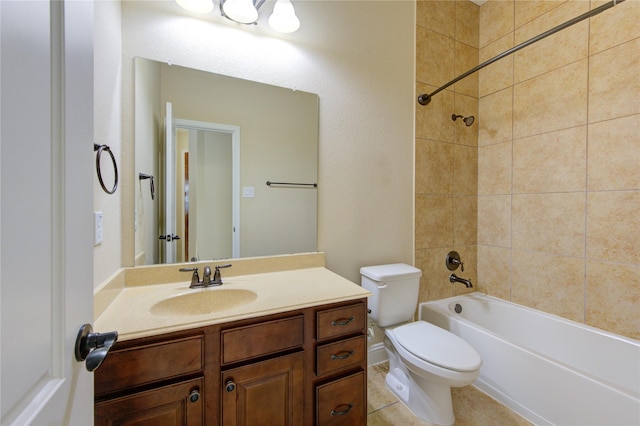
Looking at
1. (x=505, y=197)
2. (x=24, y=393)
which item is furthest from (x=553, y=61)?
(x=24, y=393)

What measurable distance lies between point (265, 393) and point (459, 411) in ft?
4.18

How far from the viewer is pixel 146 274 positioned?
127 cm

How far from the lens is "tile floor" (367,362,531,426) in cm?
145

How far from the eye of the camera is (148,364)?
2.74 ft

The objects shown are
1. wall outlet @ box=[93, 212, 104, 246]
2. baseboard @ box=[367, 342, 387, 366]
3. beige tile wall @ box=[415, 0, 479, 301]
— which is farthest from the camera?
beige tile wall @ box=[415, 0, 479, 301]

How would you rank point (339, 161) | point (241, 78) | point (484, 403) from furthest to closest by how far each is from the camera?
point (339, 161), point (484, 403), point (241, 78)

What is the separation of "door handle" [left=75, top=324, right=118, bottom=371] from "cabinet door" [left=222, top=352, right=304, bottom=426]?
0.50 m

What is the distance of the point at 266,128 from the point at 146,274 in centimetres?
101

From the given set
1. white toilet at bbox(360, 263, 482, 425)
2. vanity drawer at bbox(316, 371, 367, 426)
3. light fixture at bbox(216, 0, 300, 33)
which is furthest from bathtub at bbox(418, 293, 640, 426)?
light fixture at bbox(216, 0, 300, 33)

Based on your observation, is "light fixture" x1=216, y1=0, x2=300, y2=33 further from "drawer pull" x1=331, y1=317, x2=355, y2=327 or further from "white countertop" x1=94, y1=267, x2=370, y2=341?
"drawer pull" x1=331, y1=317, x2=355, y2=327

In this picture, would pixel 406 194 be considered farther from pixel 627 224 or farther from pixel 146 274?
pixel 146 274

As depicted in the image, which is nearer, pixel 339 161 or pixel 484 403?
pixel 484 403

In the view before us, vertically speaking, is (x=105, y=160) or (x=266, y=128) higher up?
(x=266, y=128)

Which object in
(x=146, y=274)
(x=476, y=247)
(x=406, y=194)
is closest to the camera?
(x=146, y=274)
